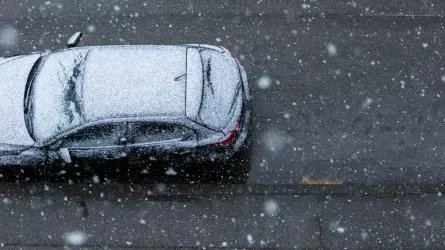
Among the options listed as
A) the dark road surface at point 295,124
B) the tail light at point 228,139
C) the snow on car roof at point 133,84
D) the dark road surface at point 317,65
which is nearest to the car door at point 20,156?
the dark road surface at point 295,124

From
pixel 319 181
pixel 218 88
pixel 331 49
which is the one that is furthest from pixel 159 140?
pixel 331 49

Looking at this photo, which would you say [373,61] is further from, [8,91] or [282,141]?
[8,91]

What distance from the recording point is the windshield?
292 inches

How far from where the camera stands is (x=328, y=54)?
9.60m

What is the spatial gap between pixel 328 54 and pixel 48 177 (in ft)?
17.1

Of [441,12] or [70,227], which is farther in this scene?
[441,12]

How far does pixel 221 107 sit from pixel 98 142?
71.2 inches

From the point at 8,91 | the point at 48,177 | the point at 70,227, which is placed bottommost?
the point at 70,227

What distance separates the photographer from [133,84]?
7.38 meters

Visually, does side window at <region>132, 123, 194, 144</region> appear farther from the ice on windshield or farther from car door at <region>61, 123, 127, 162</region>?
the ice on windshield

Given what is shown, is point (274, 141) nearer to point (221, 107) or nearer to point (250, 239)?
point (221, 107)

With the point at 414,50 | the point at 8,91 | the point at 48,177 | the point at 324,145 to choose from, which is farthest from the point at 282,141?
the point at 8,91

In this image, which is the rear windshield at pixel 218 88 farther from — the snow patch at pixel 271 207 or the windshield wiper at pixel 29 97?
the windshield wiper at pixel 29 97

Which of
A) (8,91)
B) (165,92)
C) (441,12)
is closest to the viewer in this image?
(165,92)
